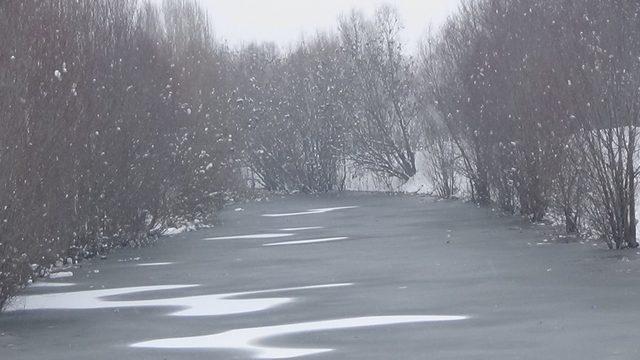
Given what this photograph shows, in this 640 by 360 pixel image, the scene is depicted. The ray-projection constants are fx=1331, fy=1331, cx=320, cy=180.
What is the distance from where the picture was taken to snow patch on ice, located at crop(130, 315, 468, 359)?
1361 cm

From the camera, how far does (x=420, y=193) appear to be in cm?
6103

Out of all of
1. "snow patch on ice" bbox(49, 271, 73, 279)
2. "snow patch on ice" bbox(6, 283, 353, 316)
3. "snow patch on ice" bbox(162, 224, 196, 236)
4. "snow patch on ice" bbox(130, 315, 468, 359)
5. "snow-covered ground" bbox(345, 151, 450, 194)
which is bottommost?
"snow patch on ice" bbox(130, 315, 468, 359)

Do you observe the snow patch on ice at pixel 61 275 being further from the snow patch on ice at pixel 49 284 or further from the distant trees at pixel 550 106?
the distant trees at pixel 550 106

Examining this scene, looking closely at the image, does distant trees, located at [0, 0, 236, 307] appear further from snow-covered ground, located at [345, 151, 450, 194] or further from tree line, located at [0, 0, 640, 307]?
snow-covered ground, located at [345, 151, 450, 194]

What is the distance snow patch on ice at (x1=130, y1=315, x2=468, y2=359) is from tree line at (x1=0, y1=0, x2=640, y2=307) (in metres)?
3.42

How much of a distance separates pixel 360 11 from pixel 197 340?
62.4 m

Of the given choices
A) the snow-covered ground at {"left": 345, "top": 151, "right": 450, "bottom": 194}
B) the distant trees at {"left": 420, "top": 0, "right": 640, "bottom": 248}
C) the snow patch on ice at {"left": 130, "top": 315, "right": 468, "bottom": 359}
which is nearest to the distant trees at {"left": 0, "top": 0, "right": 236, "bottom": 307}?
the snow patch on ice at {"left": 130, "top": 315, "right": 468, "bottom": 359}

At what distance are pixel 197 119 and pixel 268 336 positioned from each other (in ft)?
86.1

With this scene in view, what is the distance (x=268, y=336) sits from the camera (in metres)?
15.0

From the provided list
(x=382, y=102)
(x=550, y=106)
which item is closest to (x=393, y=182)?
(x=382, y=102)

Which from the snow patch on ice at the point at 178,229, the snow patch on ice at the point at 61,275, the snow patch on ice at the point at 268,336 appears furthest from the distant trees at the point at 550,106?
the snow patch on ice at the point at 61,275

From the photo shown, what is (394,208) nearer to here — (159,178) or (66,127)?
(159,178)

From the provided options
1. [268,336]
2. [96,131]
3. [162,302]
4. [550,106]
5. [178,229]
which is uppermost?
[96,131]

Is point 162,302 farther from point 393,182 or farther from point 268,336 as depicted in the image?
point 393,182
